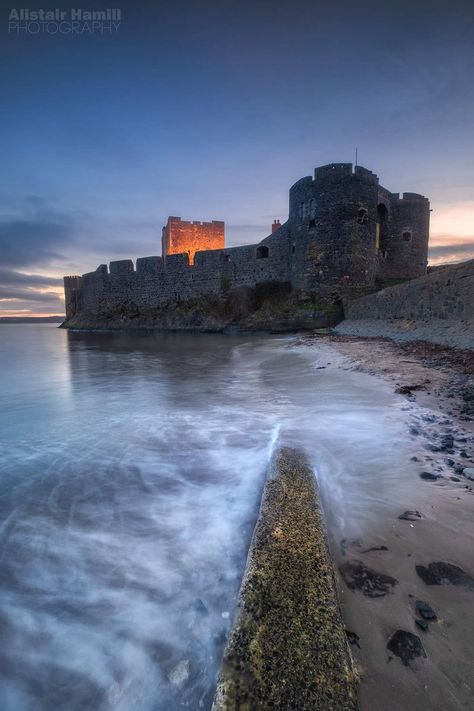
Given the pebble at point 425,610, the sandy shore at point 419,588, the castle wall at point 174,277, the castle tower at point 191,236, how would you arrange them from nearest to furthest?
the sandy shore at point 419,588 < the pebble at point 425,610 < the castle wall at point 174,277 < the castle tower at point 191,236

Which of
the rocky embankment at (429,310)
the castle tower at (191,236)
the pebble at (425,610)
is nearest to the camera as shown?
the pebble at (425,610)

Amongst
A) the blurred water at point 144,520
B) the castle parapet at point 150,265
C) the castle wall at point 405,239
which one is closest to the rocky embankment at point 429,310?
the blurred water at point 144,520

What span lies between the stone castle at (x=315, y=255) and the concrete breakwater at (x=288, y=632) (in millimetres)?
16448

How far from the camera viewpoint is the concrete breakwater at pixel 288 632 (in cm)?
89

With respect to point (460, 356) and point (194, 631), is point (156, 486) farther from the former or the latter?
point (460, 356)

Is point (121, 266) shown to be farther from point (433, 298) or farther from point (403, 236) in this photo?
point (433, 298)

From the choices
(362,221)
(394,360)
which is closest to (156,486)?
(394,360)

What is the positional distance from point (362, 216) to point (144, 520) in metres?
17.7

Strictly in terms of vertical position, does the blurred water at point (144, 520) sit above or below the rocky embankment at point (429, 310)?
below

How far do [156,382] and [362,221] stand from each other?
47.2 ft

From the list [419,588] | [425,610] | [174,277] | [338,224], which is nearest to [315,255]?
[338,224]

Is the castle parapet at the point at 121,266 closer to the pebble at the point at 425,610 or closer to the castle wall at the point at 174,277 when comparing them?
the castle wall at the point at 174,277

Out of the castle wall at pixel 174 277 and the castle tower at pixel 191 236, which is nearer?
the castle wall at pixel 174 277

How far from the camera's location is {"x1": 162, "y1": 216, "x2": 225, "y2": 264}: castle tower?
32.2 metres
